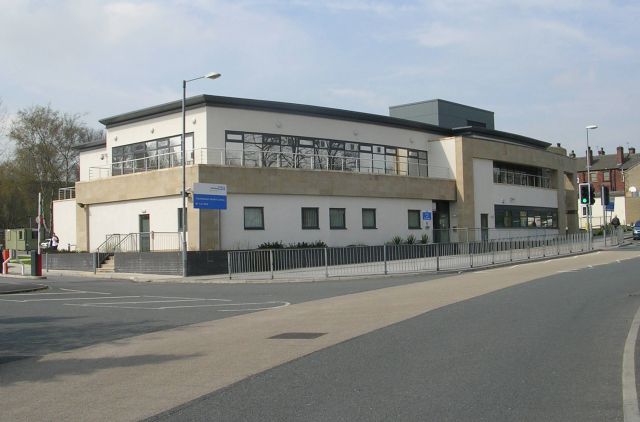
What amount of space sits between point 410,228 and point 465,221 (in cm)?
463

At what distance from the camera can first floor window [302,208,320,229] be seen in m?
34.0

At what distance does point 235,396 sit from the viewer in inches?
269

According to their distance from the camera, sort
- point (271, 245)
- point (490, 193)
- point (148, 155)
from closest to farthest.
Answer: point (271, 245), point (148, 155), point (490, 193)

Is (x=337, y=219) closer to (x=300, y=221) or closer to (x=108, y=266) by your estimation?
(x=300, y=221)

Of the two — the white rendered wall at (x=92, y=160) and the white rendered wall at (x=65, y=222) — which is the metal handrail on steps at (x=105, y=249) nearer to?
the white rendered wall at (x=65, y=222)

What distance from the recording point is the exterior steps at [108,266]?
31.9 meters

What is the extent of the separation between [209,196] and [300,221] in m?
6.48

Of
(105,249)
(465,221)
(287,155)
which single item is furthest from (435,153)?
(105,249)

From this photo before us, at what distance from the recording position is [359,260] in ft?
91.3

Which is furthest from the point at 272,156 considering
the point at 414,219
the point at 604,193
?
the point at 604,193

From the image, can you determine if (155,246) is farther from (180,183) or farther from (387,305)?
(387,305)

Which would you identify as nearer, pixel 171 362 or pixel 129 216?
pixel 171 362

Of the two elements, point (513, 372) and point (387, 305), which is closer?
point (513, 372)

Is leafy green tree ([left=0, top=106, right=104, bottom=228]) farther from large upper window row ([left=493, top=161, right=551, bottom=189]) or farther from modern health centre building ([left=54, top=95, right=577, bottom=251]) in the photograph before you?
large upper window row ([left=493, top=161, right=551, bottom=189])
